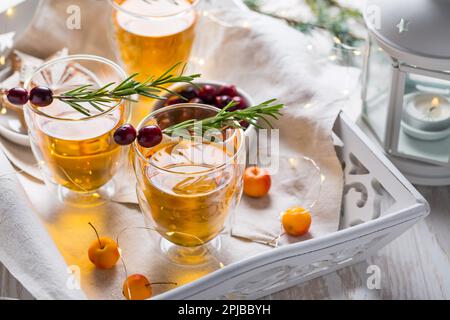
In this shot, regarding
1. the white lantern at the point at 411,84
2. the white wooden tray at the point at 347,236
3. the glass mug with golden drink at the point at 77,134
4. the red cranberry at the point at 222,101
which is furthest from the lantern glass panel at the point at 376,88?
the glass mug with golden drink at the point at 77,134

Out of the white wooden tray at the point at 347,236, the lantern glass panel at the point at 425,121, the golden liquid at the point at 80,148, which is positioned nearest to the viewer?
the white wooden tray at the point at 347,236

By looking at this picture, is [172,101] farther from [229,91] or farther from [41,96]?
[41,96]

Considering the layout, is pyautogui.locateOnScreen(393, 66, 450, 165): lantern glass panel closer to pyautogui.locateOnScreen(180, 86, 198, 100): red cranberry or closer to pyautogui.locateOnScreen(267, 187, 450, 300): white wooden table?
pyautogui.locateOnScreen(267, 187, 450, 300): white wooden table

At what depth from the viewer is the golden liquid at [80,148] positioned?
949 mm

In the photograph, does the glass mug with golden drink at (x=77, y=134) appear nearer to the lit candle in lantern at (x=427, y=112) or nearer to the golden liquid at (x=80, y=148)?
the golden liquid at (x=80, y=148)

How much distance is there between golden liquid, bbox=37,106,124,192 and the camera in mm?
949

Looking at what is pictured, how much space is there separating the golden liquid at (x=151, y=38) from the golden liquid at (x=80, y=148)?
0.63ft

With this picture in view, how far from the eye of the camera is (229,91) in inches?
44.3

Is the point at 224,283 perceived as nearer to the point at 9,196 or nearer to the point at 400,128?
the point at 9,196

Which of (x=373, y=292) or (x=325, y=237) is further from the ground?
(x=325, y=237)

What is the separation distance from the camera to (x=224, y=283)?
839 mm

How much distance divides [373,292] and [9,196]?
46 cm

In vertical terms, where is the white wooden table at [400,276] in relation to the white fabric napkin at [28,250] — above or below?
below

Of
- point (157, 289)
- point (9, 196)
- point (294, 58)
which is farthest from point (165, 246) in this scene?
point (294, 58)
